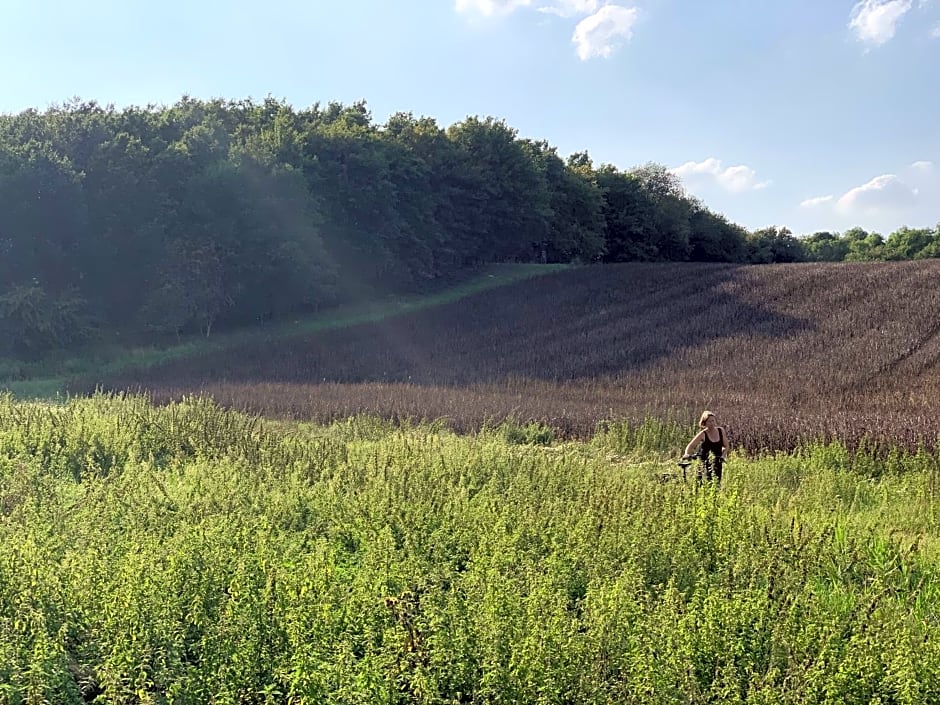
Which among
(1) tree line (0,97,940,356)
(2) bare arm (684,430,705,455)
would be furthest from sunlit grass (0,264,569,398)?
(2) bare arm (684,430,705,455)

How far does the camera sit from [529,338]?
3045 cm

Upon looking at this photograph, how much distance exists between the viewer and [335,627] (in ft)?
15.6

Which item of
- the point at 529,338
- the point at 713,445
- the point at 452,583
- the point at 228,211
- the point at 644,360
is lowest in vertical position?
the point at 452,583

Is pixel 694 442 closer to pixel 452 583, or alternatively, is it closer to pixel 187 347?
pixel 452 583

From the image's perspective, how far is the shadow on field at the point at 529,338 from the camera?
2347cm

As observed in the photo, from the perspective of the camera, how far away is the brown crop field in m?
15.3

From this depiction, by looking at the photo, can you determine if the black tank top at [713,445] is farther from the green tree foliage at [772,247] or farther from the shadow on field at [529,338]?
the green tree foliage at [772,247]

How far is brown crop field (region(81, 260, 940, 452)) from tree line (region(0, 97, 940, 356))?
3.85 metres

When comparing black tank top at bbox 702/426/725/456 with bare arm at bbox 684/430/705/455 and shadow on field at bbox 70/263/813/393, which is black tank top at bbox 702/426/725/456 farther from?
shadow on field at bbox 70/263/813/393

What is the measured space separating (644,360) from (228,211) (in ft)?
60.8

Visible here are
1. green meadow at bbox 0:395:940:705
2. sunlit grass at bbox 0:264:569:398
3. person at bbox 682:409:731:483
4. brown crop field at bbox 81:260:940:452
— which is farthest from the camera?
sunlit grass at bbox 0:264:569:398

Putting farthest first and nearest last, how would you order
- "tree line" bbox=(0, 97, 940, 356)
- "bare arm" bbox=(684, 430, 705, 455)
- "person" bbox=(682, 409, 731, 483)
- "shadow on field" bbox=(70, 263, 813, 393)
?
"tree line" bbox=(0, 97, 940, 356)
"shadow on field" bbox=(70, 263, 813, 393)
"person" bbox=(682, 409, 731, 483)
"bare arm" bbox=(684, 430, 705, 455)

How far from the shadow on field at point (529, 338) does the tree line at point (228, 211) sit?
416 cm

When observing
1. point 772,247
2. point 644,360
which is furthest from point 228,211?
point 772,247
